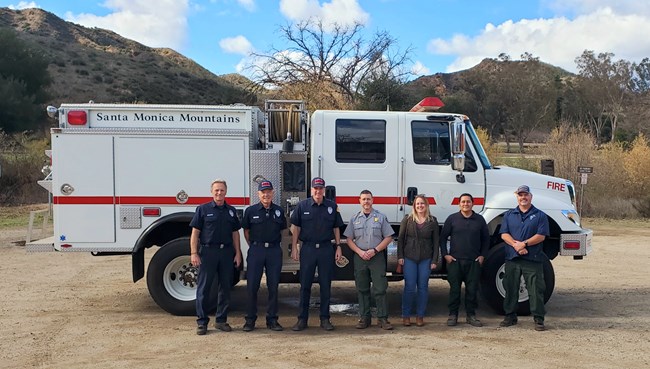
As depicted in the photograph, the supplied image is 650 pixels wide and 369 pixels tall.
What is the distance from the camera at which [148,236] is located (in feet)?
24.5

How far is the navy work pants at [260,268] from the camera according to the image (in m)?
6.91

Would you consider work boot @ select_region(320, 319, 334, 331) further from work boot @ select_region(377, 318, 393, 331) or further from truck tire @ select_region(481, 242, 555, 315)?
truck tire @ select_region(481, 242, 555, 315)

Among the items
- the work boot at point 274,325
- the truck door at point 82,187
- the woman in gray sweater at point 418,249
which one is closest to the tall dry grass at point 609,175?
the woman in gray sweater at point 418,249

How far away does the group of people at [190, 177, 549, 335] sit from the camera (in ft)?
22.5

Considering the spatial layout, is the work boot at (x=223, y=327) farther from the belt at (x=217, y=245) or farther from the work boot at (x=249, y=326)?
the belt at (x=217, y=245)

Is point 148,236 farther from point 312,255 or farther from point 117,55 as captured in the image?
point 117,55

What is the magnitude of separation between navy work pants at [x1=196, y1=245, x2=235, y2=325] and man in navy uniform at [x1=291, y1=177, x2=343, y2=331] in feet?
2.58

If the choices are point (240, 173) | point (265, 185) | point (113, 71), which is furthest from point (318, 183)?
point (113, 71)

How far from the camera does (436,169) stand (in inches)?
301

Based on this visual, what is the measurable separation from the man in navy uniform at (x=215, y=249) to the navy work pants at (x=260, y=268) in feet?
0.74

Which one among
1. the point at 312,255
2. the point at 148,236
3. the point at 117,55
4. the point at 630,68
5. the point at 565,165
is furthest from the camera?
the point at 117,55

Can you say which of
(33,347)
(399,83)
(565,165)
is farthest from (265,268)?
(399,83)

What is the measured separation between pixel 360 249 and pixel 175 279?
2.49m

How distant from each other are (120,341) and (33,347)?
88 cm
